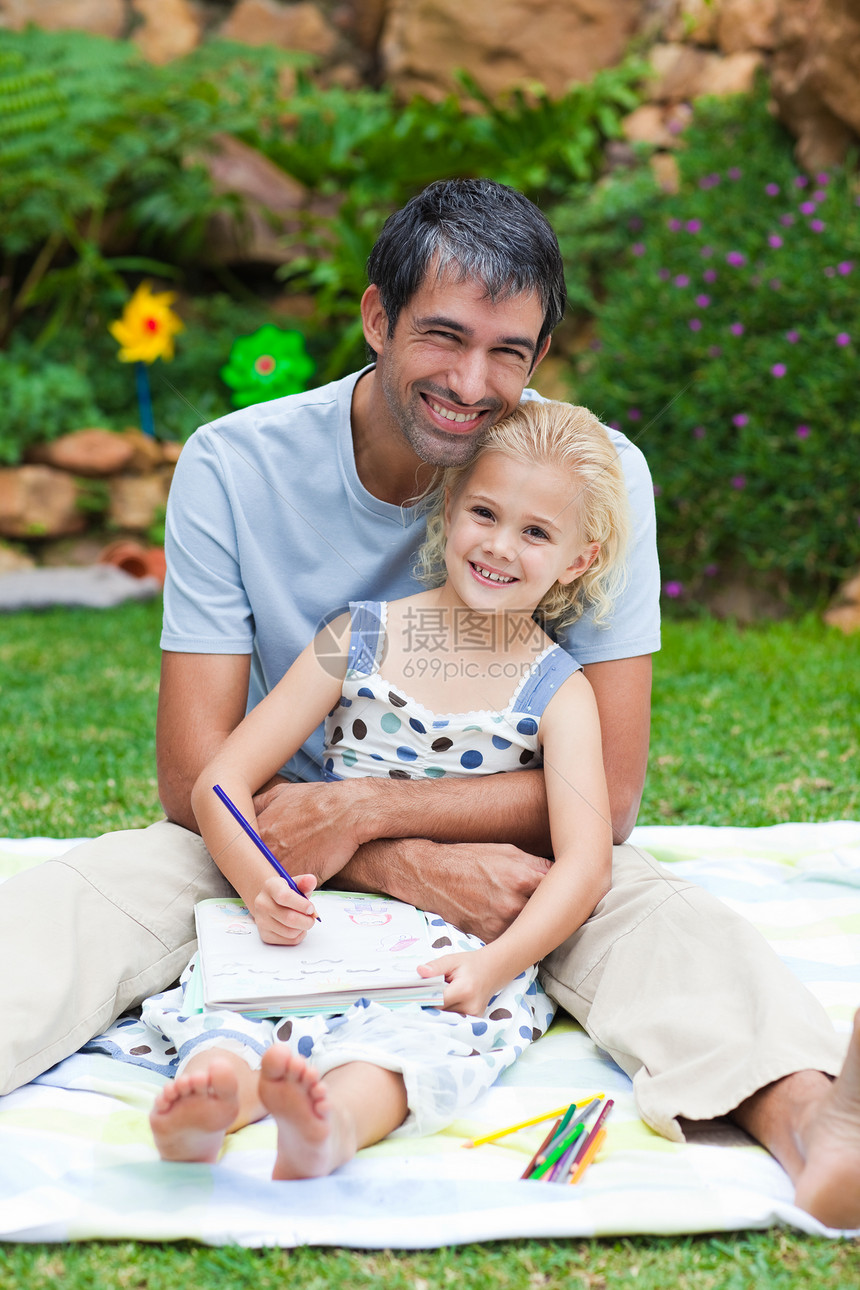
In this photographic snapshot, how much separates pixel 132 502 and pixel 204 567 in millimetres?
4973

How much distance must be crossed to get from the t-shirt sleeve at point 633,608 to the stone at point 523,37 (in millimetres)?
6062

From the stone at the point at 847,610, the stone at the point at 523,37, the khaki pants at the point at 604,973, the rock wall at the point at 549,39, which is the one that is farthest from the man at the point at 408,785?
the stone at the point at 523,37

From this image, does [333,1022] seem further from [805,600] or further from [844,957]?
[805,600]

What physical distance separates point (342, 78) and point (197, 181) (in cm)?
188

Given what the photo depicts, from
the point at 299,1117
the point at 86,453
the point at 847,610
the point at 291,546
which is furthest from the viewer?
the point at 86,453

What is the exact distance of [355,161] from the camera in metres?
7.64

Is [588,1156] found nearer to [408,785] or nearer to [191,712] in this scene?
[408,785]

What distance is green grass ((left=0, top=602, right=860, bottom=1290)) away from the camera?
4.75ft

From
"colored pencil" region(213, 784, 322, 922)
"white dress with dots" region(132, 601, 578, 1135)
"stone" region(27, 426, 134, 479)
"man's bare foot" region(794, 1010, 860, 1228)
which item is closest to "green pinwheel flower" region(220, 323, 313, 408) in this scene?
"stone" region(27, 426, 134, 479)

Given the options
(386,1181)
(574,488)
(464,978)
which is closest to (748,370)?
(574,488)

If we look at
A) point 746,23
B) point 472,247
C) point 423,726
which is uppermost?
point 746,23

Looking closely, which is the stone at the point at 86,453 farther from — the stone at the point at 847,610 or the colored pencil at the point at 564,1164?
the colored pencil at the point at 564,1164

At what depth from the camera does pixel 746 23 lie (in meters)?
6.70

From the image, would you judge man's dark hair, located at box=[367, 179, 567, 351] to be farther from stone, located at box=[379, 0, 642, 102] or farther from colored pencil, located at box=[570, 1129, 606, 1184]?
stone, located at box=[379, 0, 642, 102]
